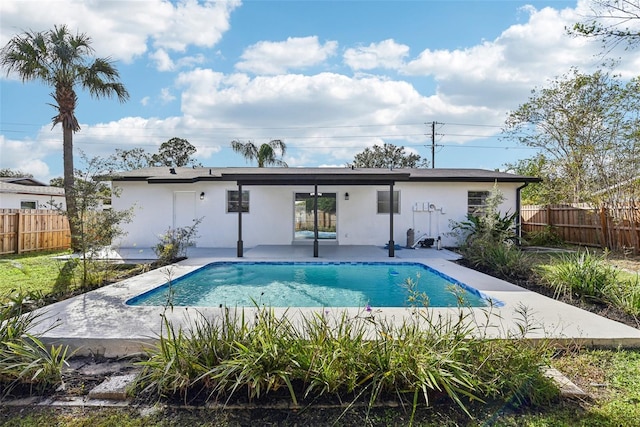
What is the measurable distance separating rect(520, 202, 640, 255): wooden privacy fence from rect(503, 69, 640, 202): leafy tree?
31.4 inches

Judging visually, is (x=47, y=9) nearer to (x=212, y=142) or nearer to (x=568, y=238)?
(x=212, y=142)

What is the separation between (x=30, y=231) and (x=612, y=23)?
20.1 meters

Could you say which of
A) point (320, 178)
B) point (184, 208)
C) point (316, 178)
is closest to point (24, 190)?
point (184, 208)

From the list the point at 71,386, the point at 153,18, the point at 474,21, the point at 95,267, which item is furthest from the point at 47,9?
the point at 474,21

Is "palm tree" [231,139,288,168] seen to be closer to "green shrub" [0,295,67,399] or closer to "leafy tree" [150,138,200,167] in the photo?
"leafy tree" [150,138,200,167]

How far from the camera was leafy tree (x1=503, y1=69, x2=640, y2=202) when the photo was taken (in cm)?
1269

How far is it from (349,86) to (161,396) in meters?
16.8

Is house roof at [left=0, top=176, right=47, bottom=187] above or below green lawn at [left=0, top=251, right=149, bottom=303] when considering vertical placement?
above

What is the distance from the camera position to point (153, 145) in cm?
3728

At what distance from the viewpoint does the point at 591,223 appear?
14445 mm

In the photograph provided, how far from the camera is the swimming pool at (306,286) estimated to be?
21.6ft

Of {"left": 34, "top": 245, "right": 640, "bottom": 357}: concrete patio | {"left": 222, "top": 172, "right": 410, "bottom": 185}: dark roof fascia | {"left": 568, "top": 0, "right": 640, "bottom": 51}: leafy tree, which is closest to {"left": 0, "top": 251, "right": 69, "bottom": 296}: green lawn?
{"left": 34, "top": 245, "right": 640, "bottom": 357}: concrete patio

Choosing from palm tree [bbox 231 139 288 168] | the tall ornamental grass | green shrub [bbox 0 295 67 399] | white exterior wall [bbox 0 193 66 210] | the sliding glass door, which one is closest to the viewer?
the tall ornamental grass

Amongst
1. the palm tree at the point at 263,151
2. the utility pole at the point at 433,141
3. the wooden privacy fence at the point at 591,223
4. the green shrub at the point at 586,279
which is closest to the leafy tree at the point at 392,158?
the utility pole at the point at 433,141
